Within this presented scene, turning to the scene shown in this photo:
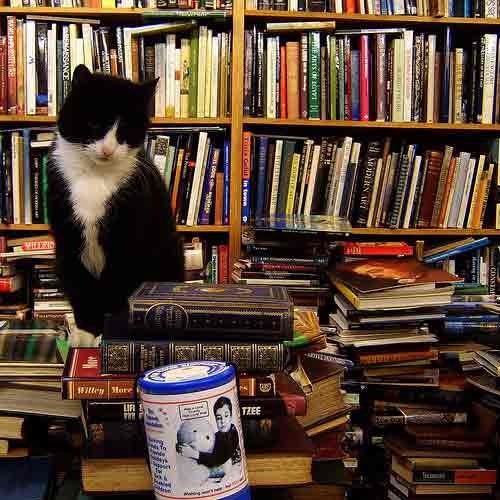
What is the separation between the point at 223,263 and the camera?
185 cm

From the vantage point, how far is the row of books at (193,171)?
180cm

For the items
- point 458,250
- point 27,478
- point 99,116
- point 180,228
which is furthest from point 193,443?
point 458,250

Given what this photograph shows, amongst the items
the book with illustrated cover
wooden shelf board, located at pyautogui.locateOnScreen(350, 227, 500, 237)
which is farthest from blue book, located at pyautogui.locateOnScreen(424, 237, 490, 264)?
the book with illustrated cover

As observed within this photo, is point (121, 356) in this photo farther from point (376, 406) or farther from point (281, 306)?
point (376, 406)

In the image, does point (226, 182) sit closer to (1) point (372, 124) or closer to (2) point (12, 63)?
(1) point (372, 124)

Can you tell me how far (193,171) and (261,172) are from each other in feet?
0.66

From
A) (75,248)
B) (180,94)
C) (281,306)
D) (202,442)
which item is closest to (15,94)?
(180,94)

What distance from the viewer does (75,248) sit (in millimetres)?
1248

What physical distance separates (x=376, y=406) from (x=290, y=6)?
1.16 metres

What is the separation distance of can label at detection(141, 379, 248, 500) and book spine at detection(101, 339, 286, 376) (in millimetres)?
128

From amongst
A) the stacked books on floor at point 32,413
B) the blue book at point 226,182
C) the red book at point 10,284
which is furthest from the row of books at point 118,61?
the stacked books on floor at point 32,413

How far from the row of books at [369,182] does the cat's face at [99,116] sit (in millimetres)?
647

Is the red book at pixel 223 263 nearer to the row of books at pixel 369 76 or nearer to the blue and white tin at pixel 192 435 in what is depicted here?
the row of books at pixel 369 76

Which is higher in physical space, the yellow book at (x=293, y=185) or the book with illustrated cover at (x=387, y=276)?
the yellow book at (x=293, y=185)
